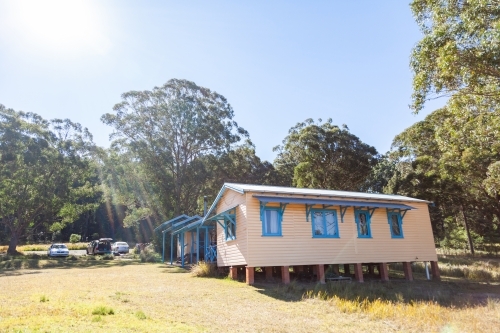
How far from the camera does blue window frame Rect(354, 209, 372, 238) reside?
15867mm

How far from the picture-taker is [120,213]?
2670 inches

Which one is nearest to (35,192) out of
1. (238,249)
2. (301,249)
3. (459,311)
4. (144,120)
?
(144,120)

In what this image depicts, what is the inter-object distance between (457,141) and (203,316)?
1779cm

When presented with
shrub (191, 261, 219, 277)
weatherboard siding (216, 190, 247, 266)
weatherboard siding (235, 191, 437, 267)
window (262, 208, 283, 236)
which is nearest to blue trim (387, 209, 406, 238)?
weatherboard siding (235, 191, 437, 267)

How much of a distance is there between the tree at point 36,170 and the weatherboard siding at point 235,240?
22.8 m

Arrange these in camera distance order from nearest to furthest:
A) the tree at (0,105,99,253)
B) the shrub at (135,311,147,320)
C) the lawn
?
1. the lawn
2. the shrub at (135,311,147,320)
3. the tree at (0,105,99,253)

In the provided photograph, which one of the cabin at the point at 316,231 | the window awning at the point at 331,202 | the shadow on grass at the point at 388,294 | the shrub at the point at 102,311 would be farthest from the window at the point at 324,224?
the shrub at the point at 102,311

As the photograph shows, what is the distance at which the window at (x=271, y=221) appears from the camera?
45.3 ft

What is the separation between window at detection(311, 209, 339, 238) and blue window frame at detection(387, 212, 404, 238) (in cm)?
336

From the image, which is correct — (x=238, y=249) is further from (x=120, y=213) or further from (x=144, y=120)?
(x=120, y=213)

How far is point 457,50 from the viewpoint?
1015 centimetres

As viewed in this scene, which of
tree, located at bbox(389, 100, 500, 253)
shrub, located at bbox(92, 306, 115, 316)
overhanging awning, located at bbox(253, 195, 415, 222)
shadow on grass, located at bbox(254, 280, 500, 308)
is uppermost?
tree, located at bbox(389, 100, 500, 253)

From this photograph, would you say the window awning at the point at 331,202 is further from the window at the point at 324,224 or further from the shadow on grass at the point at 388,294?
the shadow on grass at the point at 388,294

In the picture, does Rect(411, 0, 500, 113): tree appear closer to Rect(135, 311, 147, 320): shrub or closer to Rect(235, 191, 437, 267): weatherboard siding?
Rect(235, 191, 437, 267): weatherboard siding
